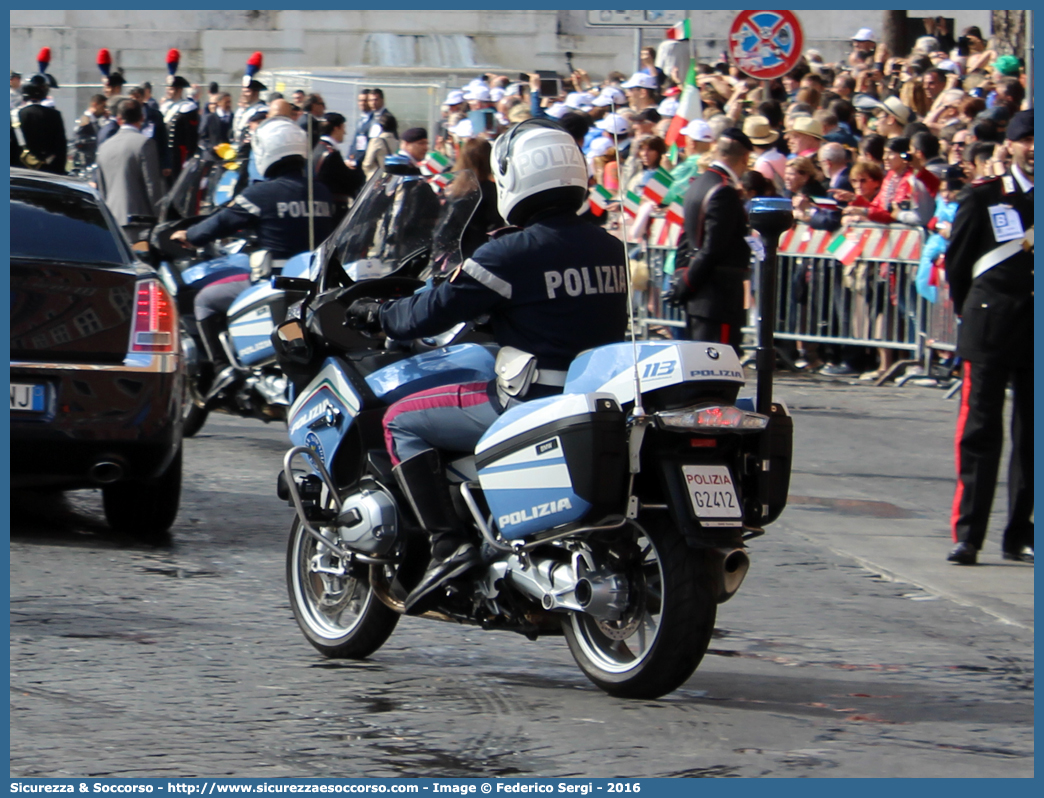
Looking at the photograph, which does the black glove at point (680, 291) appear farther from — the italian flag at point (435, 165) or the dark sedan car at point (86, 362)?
the italian flag at point (435, 165)

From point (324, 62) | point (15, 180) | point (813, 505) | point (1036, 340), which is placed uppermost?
point (324, 62)

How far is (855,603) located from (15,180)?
4.34 m

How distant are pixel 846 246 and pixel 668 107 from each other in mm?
5222

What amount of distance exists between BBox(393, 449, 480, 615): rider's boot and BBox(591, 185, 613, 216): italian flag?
10778mm

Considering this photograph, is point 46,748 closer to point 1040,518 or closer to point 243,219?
point 1040,518

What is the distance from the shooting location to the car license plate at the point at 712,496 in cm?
501

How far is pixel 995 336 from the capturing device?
8.10 metres

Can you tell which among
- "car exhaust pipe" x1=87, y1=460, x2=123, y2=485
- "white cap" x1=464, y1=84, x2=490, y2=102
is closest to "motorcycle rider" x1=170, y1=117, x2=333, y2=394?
"car exhaust pipe" x1=87, y1=460, x2=123, y2=485

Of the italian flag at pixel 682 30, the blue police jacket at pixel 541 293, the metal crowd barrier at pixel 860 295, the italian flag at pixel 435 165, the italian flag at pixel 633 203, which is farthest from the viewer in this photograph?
the italian flag at pixel 682 30

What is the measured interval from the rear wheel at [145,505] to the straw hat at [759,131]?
8.64m

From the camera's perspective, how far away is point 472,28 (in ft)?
130

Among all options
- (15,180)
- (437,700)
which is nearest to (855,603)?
(437,700)

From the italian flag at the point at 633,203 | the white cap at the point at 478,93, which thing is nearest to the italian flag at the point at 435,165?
the italian flag at the point at 633,203

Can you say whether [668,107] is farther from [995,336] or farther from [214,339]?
[995,336]
